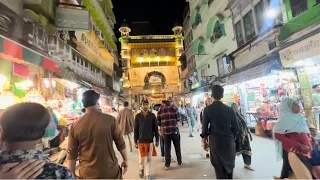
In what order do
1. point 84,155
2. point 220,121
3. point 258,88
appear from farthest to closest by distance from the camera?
point 258,88
point 220,121
point 84,155

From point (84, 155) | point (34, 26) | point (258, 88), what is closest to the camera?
point (84, 155)

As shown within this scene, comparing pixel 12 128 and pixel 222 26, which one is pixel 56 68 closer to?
pixel 12 128

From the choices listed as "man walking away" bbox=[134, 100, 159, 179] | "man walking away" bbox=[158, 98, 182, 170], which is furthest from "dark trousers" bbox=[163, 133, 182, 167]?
"man walking away" bbox=[134, 100, 159, 179]

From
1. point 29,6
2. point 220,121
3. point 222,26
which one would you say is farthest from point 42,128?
point 222,26

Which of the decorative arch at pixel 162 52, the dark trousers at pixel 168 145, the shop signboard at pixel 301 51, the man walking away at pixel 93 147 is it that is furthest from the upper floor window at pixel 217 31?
the decorative arch at pixel 162 52

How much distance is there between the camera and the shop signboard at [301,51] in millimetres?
5570

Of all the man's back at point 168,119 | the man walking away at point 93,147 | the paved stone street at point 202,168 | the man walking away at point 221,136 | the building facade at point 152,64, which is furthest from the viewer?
the building facade at point 152,64

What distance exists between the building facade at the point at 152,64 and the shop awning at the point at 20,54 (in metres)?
39.8

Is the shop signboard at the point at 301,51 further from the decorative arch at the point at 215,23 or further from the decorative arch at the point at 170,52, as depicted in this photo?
the decorative arch at the point at 170,52

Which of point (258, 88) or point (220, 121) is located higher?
point (258, 88)

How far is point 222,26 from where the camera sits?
14672 millimetres

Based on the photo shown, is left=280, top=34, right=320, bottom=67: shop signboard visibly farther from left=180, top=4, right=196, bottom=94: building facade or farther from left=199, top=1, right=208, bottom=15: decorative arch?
left=180, top=4, right=196, bottom=94: building facade

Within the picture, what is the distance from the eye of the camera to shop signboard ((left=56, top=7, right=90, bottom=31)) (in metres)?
7.56

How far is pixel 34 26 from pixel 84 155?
217 inches
